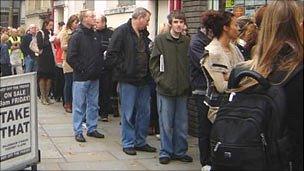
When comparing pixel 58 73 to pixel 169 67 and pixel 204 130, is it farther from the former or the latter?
pixel 204 130

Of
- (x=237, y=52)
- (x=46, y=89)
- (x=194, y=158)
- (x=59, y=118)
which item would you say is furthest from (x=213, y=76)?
(x=46, y=89)

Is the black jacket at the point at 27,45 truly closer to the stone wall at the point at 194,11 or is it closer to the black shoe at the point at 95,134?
the black shoe at the point at 95,134

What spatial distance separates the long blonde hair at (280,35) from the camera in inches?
99.7

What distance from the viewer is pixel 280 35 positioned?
2.56 m

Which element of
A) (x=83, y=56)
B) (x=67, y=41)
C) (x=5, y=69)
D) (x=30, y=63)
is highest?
(x=67, y=41)

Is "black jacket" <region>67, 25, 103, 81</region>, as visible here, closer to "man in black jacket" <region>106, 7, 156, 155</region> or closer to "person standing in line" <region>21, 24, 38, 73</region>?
"man in black jacket" <region>106, 7, 156, 155</region>

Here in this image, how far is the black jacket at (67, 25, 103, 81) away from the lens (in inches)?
293

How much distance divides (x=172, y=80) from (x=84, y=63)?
1.82 metres

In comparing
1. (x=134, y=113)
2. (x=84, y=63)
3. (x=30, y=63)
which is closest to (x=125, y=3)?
(x=30, y=63)

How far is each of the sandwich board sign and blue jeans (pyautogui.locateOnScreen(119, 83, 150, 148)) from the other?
1.53 meters

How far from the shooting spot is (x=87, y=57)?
7484 millimetres

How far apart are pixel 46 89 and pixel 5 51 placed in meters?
3.21

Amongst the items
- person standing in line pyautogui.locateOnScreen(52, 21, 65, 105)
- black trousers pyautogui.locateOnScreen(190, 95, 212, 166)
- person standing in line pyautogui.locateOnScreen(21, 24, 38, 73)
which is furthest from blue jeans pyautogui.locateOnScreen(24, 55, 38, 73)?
black trousers pyautogui.locateOnScreen(190, 95, 212, 166)

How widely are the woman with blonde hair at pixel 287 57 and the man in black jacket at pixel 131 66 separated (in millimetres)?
3981
